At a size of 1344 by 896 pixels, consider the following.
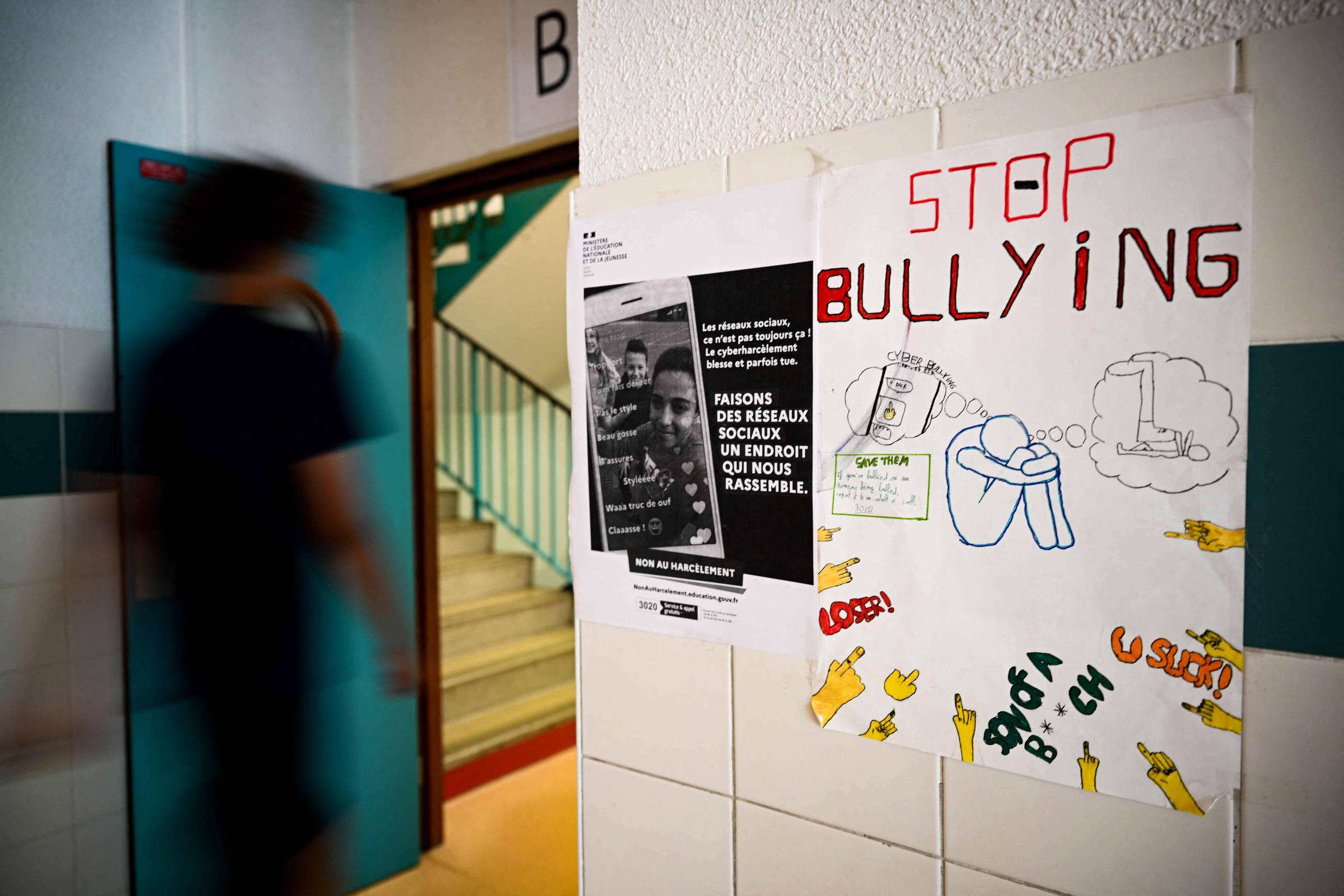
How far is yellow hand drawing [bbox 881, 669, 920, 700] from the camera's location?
79 cm

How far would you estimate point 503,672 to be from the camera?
343 cm

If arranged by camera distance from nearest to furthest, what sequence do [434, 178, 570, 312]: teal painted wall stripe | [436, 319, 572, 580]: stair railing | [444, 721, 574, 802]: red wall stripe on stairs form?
[444, 721, 574, 802]: red wall stripe on stairs, [434, 178, 570, 312]: teal painted wall stripe, [436, 319, 572, 580]: stair railing

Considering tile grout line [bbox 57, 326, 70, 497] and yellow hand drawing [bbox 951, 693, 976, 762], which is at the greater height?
tile grout line [bbox 57, 326, 70, 497]

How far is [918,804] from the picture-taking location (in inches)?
31.1

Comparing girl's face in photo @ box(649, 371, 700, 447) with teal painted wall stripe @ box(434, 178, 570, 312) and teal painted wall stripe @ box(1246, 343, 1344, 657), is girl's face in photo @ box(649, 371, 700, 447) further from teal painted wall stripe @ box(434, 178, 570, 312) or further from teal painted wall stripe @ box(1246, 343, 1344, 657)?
teal painted wall stripe @ box(434, 178, 570, 312)

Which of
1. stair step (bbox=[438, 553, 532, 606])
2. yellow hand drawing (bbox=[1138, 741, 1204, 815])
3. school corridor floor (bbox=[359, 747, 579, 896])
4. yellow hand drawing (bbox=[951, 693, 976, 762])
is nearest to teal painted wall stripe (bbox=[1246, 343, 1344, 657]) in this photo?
yellow hand drawing (bbox=[1138, 741, 1204, 815])

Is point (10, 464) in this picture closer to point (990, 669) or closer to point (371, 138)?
point (371, 138)

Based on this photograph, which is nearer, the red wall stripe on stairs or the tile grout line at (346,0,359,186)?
the tile grout line at (346,0,359,186)

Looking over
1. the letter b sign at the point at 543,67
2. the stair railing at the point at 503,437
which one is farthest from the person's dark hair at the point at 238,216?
the stair railing at the point at 503,437

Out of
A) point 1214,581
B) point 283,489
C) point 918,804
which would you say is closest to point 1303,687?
point 1214,581

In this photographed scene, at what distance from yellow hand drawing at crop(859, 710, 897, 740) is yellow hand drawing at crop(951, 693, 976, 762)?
6 centimetres

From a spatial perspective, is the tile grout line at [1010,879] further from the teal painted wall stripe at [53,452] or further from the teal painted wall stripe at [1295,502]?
the teal painted wall stripe at [53,452]

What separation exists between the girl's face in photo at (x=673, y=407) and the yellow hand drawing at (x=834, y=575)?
0.23m

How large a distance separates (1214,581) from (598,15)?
95cm
